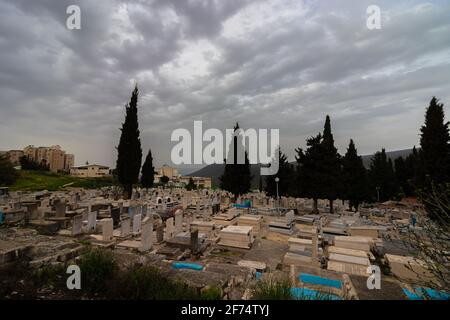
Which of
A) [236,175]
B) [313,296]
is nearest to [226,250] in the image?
[313,296]

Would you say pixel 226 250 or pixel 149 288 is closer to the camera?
pixel 149 288

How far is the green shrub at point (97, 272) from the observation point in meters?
3.98

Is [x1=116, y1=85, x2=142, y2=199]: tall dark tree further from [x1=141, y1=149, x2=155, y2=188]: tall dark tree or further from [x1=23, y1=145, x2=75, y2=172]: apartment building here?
[x1=23, y1=145, x2=75, y2=172]: apartment building

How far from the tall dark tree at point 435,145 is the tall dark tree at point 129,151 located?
98.4 ft

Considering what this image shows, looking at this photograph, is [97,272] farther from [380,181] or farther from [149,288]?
[380,181]

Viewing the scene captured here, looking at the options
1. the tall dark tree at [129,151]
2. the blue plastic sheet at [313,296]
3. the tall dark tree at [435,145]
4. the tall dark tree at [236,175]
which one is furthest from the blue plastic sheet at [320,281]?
the tall dark tree at [129,151]

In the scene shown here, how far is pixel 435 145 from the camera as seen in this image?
1962 cm

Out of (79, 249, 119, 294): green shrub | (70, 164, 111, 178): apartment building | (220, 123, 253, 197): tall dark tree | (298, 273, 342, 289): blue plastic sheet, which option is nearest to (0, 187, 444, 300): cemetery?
(298, 273, 342, 289): blue plastic sheet

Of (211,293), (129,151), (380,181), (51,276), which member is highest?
(129,151)

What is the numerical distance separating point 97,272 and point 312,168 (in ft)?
63.7

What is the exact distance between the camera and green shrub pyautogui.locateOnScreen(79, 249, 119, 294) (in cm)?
398
